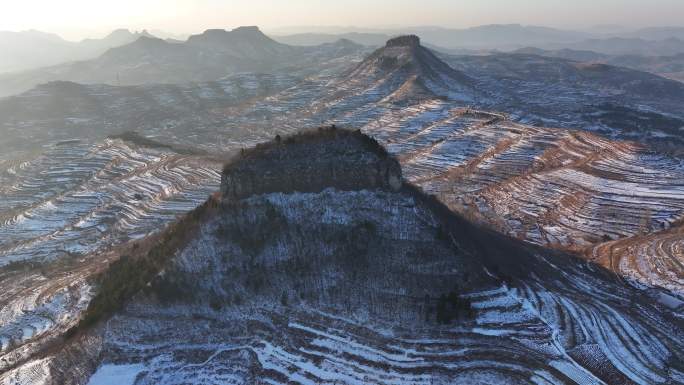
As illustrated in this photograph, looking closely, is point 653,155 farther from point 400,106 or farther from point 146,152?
point 146,152

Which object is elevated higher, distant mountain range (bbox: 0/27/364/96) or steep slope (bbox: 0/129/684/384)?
distant mountain range (bbox: 0/27/364/96)

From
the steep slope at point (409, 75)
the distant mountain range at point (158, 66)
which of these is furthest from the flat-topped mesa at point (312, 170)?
the distant mountain range at point (158, 66)

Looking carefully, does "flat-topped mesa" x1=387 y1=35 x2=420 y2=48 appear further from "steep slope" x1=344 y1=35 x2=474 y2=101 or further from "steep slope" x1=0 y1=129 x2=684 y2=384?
"steep slope" x1=0 y1=129 x2=684 y2=384

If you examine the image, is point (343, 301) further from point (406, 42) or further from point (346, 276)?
point (406, 42)

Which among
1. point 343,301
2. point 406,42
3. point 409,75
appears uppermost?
point 406,42

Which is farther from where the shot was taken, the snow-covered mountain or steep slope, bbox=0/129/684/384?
the snow-covered mountain

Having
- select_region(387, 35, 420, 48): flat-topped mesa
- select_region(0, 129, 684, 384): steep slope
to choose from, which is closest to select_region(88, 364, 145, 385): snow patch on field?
select_region(0, 129, 684, 384): steep slope

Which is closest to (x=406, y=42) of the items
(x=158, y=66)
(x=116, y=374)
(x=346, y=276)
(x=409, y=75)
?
(x=409, y=75)
